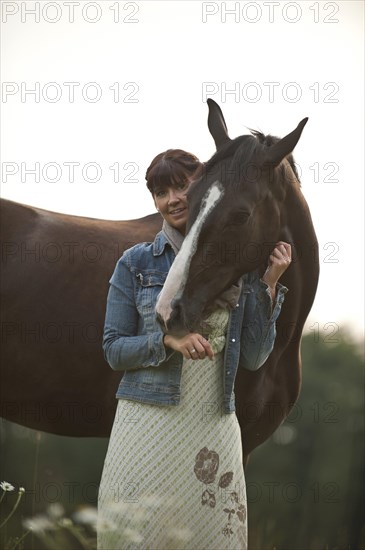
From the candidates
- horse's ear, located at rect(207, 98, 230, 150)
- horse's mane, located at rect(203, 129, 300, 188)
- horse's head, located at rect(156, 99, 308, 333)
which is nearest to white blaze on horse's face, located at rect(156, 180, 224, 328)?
horse's head, located at rect(156, 99, 308, 333)

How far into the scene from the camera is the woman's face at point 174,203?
2.91m

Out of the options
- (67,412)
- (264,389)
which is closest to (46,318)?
(67,412)

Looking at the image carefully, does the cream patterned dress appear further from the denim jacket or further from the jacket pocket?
the jacket pocket

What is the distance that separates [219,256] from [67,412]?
2219 millimetres

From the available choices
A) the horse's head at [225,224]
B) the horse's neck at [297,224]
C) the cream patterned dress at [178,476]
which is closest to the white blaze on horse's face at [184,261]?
the horse's head at [225,224]

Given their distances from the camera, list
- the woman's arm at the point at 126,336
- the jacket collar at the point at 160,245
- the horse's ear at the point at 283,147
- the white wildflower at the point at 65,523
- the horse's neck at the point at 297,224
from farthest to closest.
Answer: the horse's neck at the point at 297,224
the horse's ear at the point at 283,147
the jacket collar at the point at 160,245
the woman's arm at the point at 126,336
the white wildflower at the point at 65,523

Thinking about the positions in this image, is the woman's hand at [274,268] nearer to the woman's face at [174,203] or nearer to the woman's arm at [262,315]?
the woman's arm at [262,315]

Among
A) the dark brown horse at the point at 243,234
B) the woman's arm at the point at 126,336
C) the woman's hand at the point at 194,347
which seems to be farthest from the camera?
the dark brown horse at the point at 243,234

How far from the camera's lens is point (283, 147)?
10.2 ft

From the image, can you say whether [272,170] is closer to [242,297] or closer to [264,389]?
[242,297]

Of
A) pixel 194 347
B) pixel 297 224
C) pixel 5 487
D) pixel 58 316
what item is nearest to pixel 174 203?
pixel 194 347

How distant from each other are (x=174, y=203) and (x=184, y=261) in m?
0.30

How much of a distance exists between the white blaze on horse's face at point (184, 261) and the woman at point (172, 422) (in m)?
0.10

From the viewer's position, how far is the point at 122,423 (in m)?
2.72
